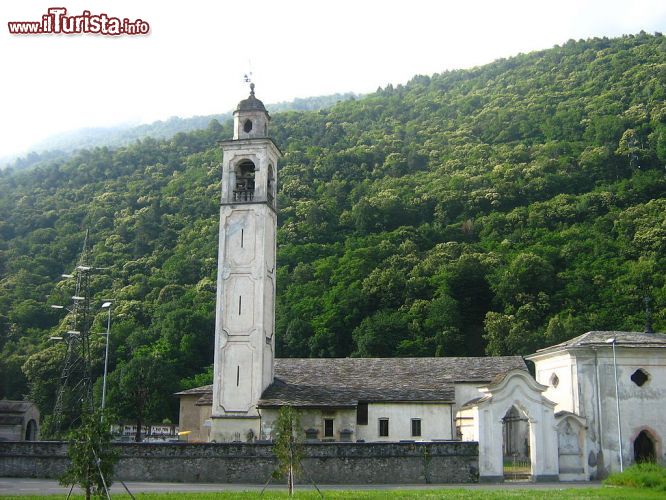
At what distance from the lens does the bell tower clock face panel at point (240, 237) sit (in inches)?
1678

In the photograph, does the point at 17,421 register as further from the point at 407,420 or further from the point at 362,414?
the point at 407,420

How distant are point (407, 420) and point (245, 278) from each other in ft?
39.8

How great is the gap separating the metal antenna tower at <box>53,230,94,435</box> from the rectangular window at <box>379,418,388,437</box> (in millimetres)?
15599

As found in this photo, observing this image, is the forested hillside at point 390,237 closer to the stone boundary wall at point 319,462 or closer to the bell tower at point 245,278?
the bell tower at point 245,278

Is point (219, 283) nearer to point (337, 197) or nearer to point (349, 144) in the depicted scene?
point (337, 197)

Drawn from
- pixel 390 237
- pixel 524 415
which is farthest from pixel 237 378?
pixel 390 237

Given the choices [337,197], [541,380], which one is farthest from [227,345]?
[337,197]

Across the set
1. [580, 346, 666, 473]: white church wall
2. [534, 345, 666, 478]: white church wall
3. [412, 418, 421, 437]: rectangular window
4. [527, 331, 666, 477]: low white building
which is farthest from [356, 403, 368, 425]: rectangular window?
[580, 346, 666, 473]: white church wall

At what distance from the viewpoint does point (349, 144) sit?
109 meters

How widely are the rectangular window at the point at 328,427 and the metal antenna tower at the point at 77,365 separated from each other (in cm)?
1247

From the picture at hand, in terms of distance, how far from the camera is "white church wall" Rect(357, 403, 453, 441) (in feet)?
134

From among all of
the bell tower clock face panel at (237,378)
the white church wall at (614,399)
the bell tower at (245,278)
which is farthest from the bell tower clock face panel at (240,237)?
the white church wall at (614,399)

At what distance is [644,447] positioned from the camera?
35.5m

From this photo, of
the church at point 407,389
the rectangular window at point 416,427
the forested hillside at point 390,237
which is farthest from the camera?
the forested hillside at point 390,237
